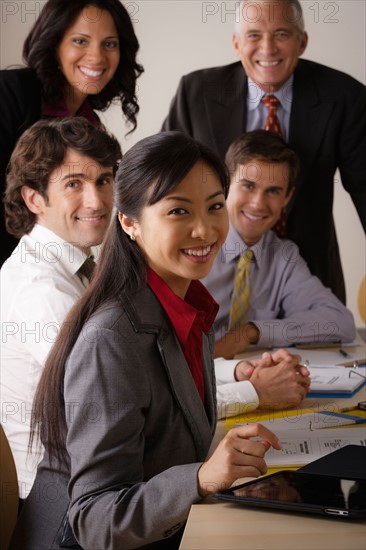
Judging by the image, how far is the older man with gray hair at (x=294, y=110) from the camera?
3090 mm

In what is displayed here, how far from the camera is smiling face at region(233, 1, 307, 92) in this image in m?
3.05

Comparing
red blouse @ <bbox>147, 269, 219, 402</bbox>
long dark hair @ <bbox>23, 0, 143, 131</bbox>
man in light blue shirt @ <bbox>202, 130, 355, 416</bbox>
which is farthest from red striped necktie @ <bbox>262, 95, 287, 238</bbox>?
red blouse @ <bbox>147, 269, 219, 402</bbox>

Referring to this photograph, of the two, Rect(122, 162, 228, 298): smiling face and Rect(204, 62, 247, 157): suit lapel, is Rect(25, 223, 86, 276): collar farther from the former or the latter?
Rect(204, 62, 247, 157): suit lapel

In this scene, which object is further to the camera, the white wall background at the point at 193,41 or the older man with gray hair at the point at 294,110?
the white wall background at the point at 193,41

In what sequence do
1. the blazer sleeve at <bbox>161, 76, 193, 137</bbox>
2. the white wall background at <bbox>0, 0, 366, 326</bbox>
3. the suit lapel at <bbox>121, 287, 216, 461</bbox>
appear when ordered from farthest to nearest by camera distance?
the white wall background at <bbox>0, 0, 366, 326</bbox>, the blazer sleeve at <bbox>161, 76, 193, 137</bbox>, the suit lapel at <bbox>121, 287, 216, 461</bbox>

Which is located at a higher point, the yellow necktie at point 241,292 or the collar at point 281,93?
the collar at point 281,93

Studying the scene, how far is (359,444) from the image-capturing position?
1499 millimetres

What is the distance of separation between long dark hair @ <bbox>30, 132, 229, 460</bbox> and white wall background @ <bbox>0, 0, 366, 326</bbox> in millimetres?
2476

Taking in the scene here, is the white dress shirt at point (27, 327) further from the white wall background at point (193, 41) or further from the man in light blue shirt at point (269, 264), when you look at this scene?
the white wall background at point (193, 41)

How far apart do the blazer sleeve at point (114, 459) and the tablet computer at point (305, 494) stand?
81 millimetres

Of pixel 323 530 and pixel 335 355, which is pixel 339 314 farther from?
pixel 323 530

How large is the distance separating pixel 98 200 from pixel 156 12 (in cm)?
210

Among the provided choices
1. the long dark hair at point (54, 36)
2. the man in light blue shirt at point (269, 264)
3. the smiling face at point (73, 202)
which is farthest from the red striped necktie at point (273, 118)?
the smiling face at point (73, 202)

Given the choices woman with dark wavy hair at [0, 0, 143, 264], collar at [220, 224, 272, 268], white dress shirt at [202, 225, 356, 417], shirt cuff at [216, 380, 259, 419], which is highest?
woman with dark wavy hair at [0, 0, 143, 264]
